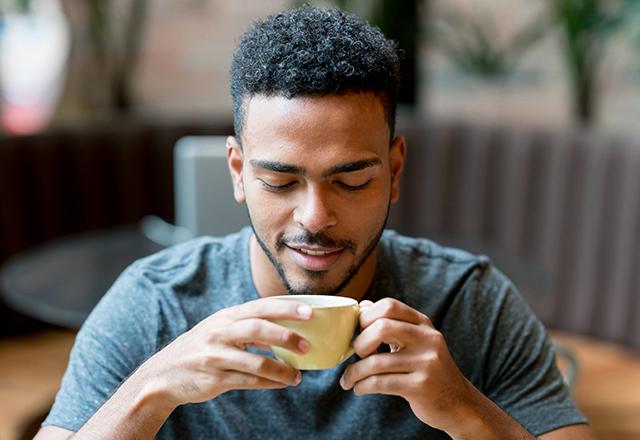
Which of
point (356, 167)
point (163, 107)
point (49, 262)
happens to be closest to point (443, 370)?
point (356, 167)

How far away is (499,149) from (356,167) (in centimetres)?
272

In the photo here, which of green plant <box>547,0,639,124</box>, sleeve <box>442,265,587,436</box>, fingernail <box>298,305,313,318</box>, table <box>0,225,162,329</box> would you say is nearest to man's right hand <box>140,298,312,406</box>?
fingernail <box>298,305,313,318</box>

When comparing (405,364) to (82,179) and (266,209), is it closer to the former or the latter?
(266,209)

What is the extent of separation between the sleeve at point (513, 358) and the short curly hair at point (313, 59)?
0.30 m

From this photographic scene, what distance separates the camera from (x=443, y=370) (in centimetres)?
108

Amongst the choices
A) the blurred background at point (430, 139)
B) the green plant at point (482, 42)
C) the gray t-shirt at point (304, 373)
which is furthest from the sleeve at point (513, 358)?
the green plant at point (482, 42)

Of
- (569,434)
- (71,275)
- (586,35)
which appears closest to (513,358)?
(569,434)

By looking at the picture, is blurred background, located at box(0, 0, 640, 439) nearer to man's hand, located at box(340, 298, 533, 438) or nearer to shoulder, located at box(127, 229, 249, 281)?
shoulder, located at box(127, 229, 249, 281)

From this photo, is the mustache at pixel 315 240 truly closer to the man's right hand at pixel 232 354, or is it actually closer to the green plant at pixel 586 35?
the man's right hand at pixel 232 354

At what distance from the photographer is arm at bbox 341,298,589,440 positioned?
1042 millimetres

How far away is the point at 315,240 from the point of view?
3.79ft

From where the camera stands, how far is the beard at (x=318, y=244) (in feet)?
3.80

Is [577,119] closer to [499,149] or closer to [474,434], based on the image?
[499,149]

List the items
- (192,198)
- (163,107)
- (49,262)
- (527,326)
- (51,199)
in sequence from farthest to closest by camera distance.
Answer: (163,107) < (51,199) < (49,262) < (192,198) < (527,326)
